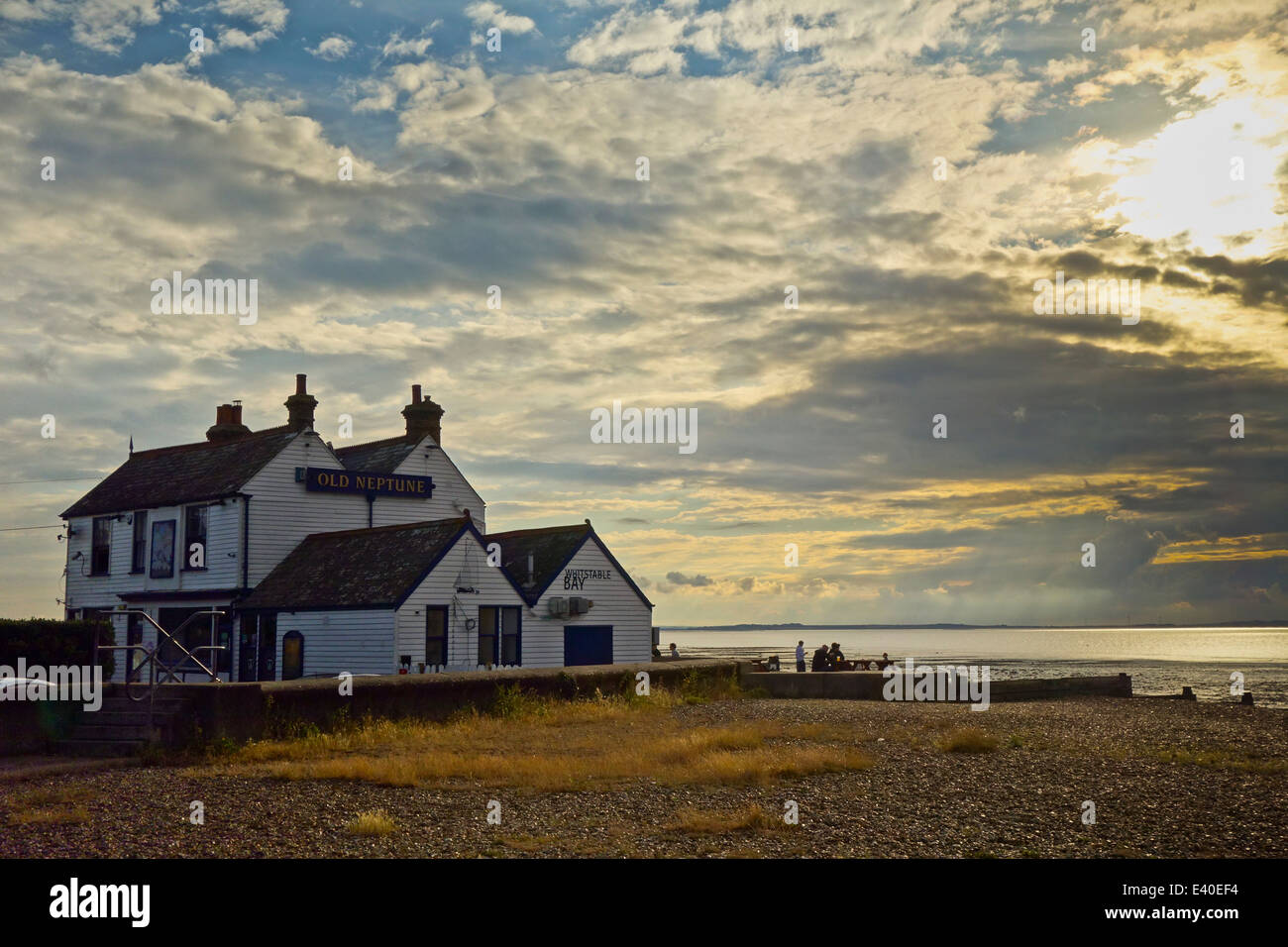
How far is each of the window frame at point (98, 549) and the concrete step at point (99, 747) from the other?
20.7 metres

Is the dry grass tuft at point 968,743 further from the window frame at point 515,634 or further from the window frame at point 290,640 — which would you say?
the window frame at point 290,640

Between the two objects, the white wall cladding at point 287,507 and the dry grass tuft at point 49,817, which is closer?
the dry grass tuft at point 49,817

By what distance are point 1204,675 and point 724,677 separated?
5490 centimetres

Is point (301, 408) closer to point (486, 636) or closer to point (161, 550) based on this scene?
point (161, 550)

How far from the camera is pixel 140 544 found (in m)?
36.5

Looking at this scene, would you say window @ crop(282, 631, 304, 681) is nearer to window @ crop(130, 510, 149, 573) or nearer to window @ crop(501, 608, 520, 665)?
window @ crop(501, 608, 520, 665)

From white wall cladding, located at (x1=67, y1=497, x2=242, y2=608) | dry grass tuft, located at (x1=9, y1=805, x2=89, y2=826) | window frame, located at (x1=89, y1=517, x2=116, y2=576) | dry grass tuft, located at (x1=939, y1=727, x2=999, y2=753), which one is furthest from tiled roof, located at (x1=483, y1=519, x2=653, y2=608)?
dry grass tuft, located at (x1=9, y1=805, x2=89, y2=826)

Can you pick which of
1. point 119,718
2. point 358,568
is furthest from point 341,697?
point 358,568

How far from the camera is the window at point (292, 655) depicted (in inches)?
1208

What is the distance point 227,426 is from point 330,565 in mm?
11780

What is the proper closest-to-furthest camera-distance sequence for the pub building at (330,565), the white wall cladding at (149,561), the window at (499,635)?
the pub building at (330,565), the window at (499,635), the white wall cladding at (149,561)

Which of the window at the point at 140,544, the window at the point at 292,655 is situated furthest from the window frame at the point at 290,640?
the window at the point at 140,544
